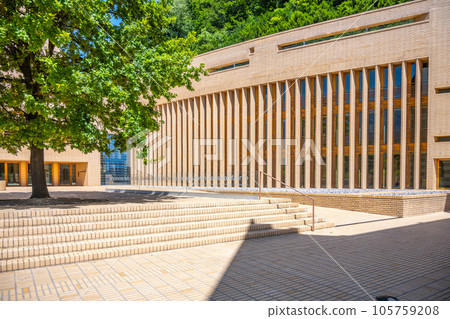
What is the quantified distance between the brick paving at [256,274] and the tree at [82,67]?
4.50m

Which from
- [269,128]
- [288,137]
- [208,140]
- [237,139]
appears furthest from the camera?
[208,140]

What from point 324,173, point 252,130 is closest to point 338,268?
point 324,173

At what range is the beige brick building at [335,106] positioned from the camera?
1975 centimetres

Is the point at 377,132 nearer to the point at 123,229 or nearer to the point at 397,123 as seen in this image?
the point at 397,123

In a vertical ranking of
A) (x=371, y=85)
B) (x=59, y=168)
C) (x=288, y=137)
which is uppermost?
(x=371, y=85)

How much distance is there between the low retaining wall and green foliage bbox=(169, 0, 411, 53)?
21.4m

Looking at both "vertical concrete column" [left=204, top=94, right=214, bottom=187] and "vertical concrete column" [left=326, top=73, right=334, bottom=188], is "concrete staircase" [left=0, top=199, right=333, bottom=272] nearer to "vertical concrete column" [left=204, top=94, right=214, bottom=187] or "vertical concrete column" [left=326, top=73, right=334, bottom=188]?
"vertical concrete column" [left=326, top=73, right=334, bottom=188]

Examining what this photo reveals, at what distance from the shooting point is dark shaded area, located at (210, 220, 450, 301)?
4754mm

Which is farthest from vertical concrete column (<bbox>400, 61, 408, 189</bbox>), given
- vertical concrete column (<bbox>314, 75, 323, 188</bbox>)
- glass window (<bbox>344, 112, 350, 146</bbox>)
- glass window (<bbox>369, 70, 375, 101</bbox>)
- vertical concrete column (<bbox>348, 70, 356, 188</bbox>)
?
vertical concrete column (<bbox>314, 75, 323, 188</bbox>)

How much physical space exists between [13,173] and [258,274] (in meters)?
29.9

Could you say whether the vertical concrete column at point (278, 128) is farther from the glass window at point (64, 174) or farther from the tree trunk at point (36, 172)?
the glass window at point (64, 174)

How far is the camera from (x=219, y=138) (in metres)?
28.8

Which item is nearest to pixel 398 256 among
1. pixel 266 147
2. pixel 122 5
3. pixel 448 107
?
pixel 122 5

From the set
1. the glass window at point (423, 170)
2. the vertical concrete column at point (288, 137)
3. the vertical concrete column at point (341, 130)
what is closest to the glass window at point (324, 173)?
the vertical concrete column at point (341, 130)
